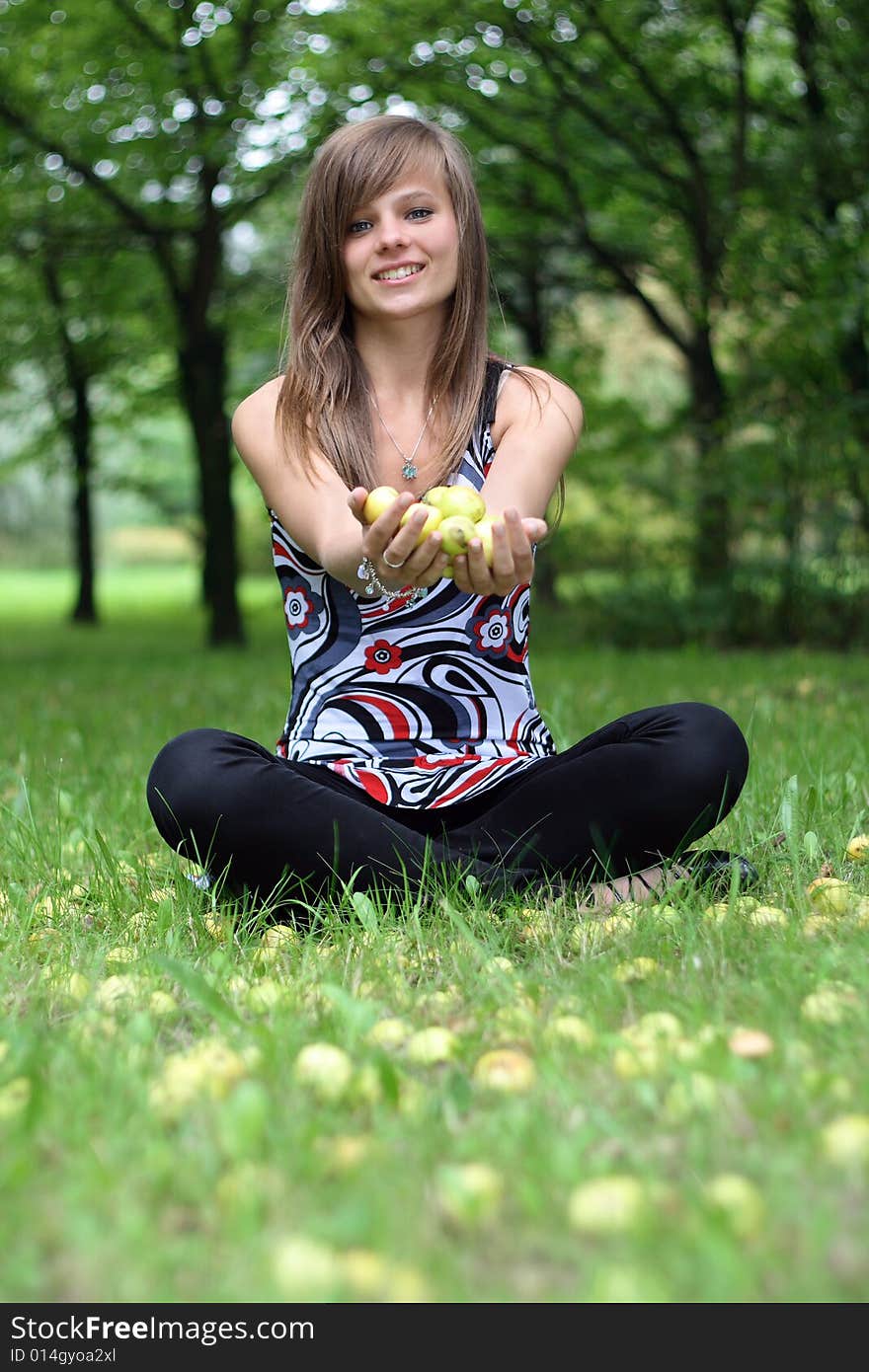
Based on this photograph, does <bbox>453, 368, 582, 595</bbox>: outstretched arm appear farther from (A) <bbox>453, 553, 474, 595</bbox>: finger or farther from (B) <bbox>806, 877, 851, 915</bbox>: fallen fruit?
(B) <bbox>806, 877, 851, 915</bbox>: fallen fruit

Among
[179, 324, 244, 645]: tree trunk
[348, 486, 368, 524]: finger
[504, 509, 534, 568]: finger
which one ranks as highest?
[348, 486, 368, 524]: finger

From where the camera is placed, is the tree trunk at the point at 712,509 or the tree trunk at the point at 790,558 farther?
the tree trunk at the point at 712,509

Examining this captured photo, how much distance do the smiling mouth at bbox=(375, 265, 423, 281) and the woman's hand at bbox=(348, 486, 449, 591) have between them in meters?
0.70

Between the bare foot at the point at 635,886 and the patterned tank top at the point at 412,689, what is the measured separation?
312mm

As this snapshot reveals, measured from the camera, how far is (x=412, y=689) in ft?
9.52

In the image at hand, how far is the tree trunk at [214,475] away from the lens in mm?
11742

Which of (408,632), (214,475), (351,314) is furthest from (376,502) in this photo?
(214,475)

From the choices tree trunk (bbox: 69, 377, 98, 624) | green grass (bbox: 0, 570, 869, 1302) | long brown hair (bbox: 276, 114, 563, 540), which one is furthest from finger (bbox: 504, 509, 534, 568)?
tree trunk (bbox: 69, 377, 98, 624)

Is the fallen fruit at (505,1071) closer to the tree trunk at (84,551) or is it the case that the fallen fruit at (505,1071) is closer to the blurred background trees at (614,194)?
the blurred background trees at (614,194)

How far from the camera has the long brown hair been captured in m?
2.98

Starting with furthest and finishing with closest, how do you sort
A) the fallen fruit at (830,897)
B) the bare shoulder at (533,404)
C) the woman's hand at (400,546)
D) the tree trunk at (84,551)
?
the tree trunk at (84,551), the bare shoulder at (533,404), the fallen fruit at (830,897), the woman's hand at (400,546)

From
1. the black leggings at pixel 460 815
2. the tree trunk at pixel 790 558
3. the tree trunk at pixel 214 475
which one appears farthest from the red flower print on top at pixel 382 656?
the tree trunk at pixel 214 475

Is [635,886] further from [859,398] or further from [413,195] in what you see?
A: [859,398]

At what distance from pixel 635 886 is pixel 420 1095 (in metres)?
1.16
